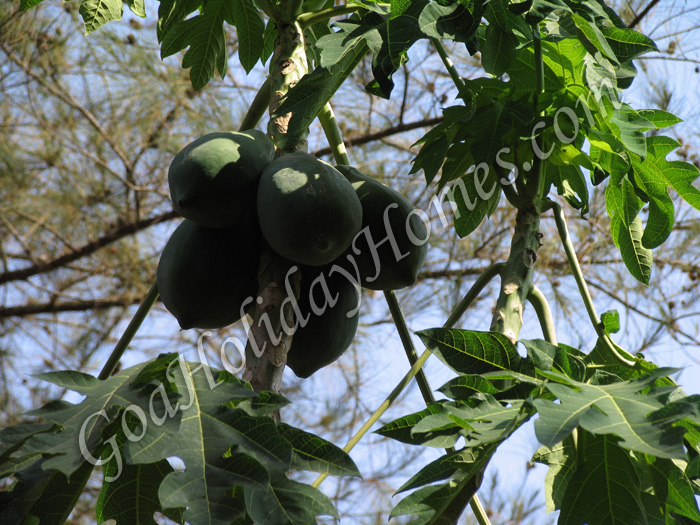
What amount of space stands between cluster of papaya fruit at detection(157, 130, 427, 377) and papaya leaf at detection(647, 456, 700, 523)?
509mm

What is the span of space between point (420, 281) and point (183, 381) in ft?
9.23

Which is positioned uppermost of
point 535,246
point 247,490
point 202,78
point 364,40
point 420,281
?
point 420,281

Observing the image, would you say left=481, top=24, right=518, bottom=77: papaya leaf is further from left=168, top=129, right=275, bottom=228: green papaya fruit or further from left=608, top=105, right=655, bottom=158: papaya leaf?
left=168, top=129, right=275, bottom=228: green papaya fruit

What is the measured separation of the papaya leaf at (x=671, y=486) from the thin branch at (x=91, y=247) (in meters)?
3.05

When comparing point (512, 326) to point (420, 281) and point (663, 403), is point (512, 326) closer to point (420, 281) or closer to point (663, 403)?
point (663, 403)

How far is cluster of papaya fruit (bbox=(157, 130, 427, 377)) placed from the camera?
1170mm

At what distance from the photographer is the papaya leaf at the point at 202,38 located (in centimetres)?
173

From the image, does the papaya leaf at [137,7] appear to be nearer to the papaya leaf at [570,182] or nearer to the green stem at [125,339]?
the green stem at [125,339]

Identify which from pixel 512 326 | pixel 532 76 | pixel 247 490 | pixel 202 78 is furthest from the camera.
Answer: pixel 202 78

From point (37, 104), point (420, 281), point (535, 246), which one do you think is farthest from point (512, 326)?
point (37, 104)

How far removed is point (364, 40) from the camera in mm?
1276

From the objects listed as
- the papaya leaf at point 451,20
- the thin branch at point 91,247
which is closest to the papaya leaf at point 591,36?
the papaya leaf at point 451,20

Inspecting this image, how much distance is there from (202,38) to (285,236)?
0.81 meters

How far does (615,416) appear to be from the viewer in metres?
0.91
